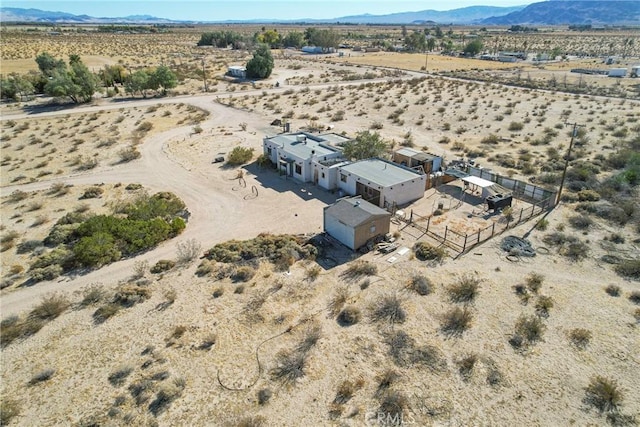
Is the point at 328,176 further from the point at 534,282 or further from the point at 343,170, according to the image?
the point at 534,282

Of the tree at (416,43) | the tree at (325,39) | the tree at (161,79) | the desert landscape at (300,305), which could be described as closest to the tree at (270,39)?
the tree at (325,39)

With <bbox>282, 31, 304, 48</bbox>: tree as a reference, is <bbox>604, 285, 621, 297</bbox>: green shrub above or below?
below

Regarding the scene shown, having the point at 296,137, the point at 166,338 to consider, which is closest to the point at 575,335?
the point at 166,338

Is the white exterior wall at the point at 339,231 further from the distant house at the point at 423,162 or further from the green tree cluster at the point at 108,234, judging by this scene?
the distant house at the point at 423,162

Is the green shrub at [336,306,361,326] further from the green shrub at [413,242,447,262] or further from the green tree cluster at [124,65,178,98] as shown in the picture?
the green tree cluster at [124,65,178,98]

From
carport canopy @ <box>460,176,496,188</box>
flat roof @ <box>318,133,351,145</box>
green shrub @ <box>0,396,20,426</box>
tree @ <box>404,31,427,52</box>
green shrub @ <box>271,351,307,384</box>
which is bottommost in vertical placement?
green shrub @ <box>0,396,20,426</box>

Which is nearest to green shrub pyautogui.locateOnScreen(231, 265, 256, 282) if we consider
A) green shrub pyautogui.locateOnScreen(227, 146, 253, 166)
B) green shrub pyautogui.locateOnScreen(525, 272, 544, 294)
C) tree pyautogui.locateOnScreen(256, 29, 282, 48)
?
green shrub pyautogui.locateOnScreen(525, 272, 544, 294)

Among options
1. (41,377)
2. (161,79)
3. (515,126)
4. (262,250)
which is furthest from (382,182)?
(161,79)

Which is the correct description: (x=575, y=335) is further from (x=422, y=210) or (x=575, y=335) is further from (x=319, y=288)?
(x=422, y=210)
